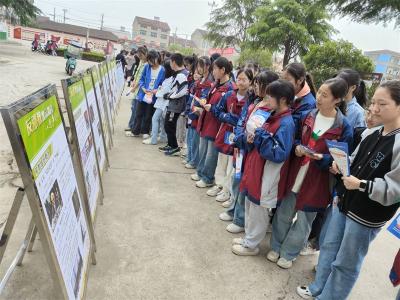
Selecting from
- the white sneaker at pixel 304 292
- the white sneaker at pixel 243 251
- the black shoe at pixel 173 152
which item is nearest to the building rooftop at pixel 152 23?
the black shoe at pixel 173 152

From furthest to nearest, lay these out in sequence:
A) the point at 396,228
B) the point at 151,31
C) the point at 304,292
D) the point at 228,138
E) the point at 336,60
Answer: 1. the point at 151,31
2. the point at 336,60
3. the point at 228,138
4. the point at 304,292
5. the point at 396,228

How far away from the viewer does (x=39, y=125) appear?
1439 millimetres

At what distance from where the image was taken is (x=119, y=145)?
5812 mm

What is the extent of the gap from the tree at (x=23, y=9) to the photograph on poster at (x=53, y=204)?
25314 millimetres

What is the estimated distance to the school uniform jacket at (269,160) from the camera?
2535mm

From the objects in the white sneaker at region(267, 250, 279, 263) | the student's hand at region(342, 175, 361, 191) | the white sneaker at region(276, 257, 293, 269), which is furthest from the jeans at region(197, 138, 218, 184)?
the student's hand at region(342, 175, 361, 191)

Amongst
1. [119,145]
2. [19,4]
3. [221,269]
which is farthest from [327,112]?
[19,4]

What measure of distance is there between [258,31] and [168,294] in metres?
18.2

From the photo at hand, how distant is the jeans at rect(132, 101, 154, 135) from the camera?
6211mm

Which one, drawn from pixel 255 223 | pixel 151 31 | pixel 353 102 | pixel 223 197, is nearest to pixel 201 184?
pixel 223 197

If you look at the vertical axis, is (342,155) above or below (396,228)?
above

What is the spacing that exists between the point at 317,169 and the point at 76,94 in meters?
1.97

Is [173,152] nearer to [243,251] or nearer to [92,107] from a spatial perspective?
[92,107]

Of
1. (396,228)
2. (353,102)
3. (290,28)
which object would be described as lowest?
(396,228)
